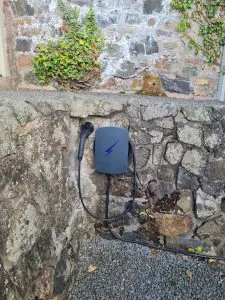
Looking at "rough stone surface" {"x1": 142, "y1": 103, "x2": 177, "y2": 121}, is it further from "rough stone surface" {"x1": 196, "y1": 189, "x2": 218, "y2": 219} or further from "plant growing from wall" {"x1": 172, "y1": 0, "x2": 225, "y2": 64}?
"plant growing from wall" {"x1": 172, "y1": 0, "x2": 225, "y2": 64}

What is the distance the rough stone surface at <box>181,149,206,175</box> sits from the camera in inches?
88.7

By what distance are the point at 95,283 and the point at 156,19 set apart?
223cm

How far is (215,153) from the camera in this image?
7.31ft

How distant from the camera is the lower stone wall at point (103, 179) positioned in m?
1.68

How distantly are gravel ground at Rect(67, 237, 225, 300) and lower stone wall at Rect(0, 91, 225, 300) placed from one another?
117mm

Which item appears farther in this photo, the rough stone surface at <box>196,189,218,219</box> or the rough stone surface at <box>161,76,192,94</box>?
the rough stone surface at <box>161,76,192,94</box>

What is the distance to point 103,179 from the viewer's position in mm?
2422

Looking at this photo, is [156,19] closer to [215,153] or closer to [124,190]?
[215,153]

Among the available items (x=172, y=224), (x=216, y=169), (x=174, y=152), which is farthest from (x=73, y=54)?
(x=172, y=224)

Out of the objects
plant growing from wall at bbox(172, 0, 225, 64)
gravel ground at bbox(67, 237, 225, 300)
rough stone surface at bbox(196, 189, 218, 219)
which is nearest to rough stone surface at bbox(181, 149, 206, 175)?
rough stone surface at bbox(196, 189, 218, 219)

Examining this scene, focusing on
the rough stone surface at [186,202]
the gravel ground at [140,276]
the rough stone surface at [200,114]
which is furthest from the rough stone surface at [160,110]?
the gravel ground at [140,276]

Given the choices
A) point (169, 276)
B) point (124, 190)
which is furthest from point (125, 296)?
point (124, 190)

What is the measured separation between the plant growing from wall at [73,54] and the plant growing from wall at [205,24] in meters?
0.77

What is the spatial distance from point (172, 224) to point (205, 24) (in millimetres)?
1727
